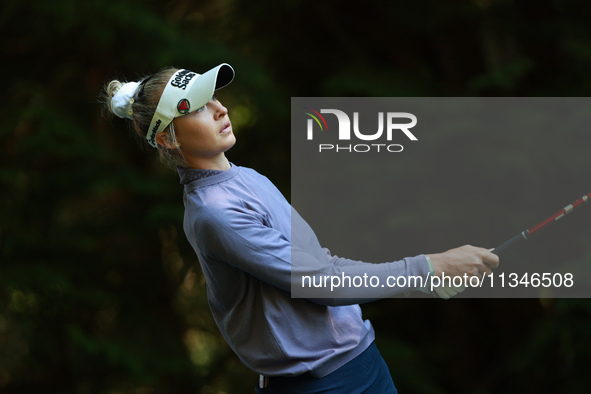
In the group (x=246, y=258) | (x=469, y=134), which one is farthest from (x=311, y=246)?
(x=469, y=134)

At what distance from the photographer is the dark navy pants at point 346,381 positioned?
1489 mm

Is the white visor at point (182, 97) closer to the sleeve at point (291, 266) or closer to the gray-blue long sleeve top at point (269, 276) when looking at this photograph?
the gray-blue long sleeve top at point (269, 276)

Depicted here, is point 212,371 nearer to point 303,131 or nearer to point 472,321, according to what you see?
point 472,321

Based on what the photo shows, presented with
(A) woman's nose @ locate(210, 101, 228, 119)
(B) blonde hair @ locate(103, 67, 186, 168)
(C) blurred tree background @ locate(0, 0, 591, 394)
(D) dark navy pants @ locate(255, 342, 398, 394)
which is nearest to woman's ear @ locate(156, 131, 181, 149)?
(B) blonde hair @ locate(103, 67, 186, 168)

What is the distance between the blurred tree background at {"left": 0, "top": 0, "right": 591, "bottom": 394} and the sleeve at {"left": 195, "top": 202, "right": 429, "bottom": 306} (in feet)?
6.63

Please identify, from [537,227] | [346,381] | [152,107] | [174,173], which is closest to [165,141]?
[152,107]

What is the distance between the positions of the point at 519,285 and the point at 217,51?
218cm

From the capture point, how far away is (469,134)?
114 inches

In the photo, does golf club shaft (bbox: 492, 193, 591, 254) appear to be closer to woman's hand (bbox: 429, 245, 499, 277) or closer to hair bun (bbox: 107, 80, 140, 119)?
woman's hand (bbox: 429, 245, 499, 277)

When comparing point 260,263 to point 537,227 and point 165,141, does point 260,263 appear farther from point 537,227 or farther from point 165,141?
point 537,227

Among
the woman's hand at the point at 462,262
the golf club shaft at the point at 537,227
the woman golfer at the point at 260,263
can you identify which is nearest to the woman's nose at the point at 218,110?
the woman golfer at the point at 260,263

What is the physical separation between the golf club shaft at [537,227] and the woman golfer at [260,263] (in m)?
0.07

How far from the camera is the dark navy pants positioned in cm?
149

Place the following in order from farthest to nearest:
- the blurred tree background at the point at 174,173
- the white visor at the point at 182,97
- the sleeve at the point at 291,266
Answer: the blurred tree background at the point at 174,173 < the white visor at the point at 182,97 < the sleeve at the point at 291,266
